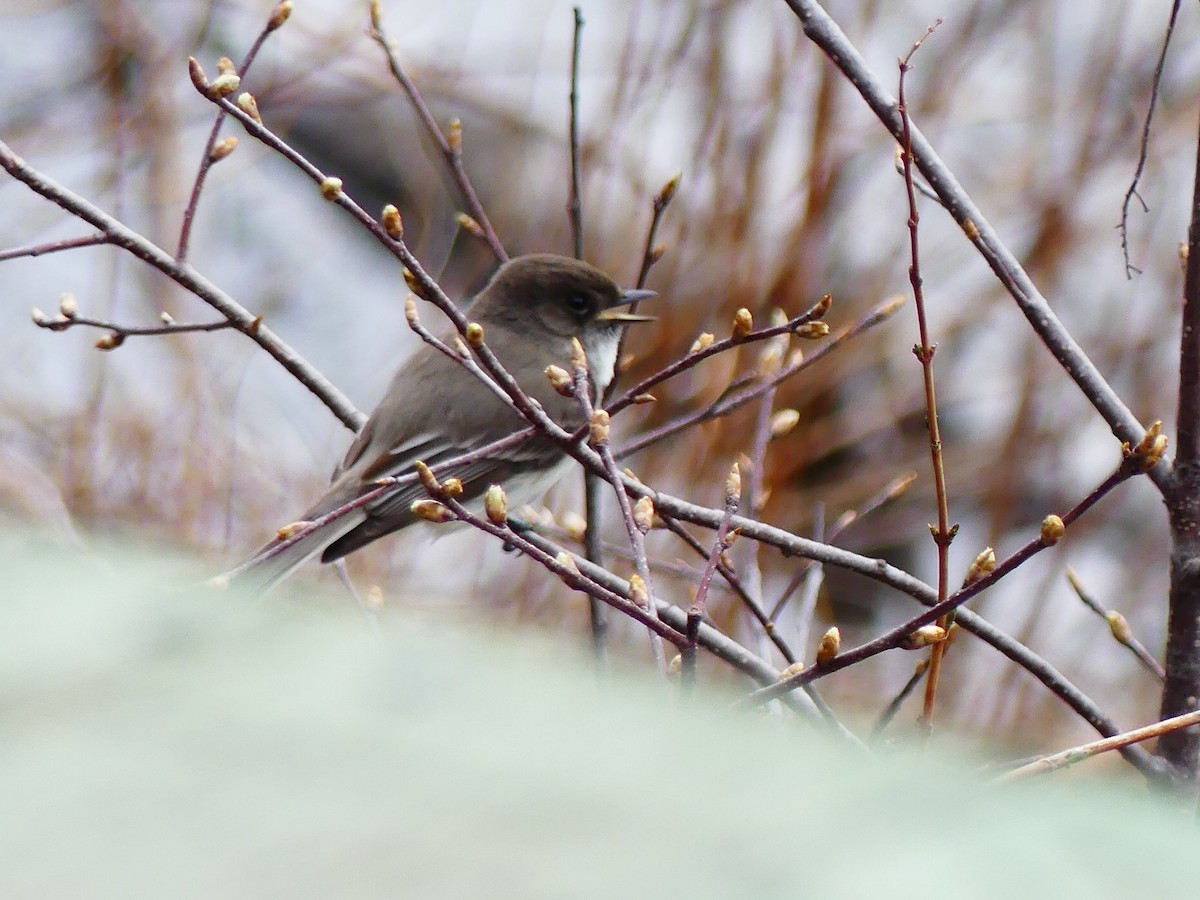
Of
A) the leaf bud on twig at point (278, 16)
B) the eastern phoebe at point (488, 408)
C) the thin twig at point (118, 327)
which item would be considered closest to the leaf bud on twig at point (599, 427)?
the thin twig at point (118, 327)

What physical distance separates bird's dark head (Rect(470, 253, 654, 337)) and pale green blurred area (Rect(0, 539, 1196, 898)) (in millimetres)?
3841

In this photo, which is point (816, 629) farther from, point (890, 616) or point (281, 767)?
point (281, 767)

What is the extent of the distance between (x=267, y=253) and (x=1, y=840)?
825 cm

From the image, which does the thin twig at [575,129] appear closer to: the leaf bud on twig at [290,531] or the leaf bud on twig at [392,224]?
the leaf bud on twig at [392,224]

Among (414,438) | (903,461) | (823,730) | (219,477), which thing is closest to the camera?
(823,730)

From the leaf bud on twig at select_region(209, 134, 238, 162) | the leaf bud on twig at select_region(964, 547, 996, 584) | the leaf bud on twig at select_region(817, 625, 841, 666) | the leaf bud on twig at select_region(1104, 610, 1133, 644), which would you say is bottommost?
the leaf bud on twig at select_region(817, 625, 841, 666)

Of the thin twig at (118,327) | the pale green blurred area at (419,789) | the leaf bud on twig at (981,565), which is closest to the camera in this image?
the pale green blurred area at (419,789)

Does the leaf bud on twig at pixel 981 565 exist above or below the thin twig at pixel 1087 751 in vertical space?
above

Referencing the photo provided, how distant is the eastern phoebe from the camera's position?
4168 mm

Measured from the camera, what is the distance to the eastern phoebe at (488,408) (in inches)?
164

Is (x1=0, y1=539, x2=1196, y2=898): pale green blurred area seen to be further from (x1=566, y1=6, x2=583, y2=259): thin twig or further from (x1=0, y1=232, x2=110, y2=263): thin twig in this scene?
(x1=566, y1=6, x2=583, y2=259): thin twig

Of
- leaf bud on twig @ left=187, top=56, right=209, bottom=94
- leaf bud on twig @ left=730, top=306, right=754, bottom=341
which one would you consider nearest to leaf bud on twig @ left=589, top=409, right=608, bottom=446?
leaf bud on twig @ left=730, top=306, right=754, bottom=341

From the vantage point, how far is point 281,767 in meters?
0.78

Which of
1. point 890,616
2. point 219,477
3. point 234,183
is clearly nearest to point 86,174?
point 234,183
